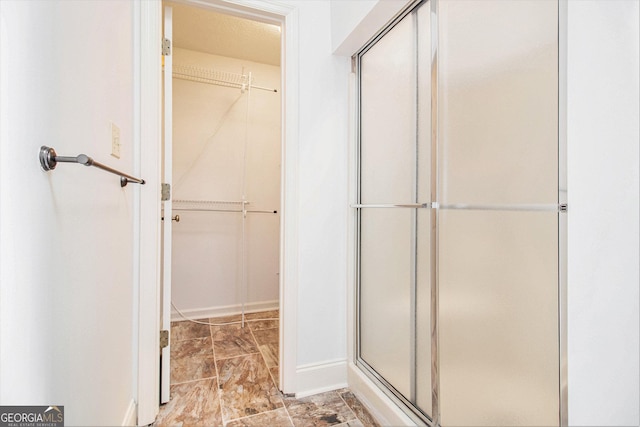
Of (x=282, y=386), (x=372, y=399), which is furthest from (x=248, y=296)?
(x=372, y=399)

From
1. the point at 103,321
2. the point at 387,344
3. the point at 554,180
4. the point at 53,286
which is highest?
the point at 554,180

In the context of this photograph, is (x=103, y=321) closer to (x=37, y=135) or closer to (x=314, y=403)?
(x=37, y=135)

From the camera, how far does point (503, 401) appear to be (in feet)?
2.99

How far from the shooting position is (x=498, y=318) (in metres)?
0.93

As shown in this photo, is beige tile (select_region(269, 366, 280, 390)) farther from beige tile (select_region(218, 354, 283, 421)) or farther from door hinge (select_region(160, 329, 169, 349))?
door hinge (select_region(160, 329, 169, 349))

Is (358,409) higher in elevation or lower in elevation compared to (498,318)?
lower

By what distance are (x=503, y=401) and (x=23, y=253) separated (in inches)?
49.0

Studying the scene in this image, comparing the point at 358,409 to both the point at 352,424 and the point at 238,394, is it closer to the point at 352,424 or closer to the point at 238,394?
the point at 352,424

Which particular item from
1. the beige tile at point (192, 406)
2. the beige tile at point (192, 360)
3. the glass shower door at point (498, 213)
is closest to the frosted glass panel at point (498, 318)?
the glass shower door at point (498, 213)

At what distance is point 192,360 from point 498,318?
1.95 meters

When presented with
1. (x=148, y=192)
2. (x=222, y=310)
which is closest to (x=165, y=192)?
(x=148, y=192)

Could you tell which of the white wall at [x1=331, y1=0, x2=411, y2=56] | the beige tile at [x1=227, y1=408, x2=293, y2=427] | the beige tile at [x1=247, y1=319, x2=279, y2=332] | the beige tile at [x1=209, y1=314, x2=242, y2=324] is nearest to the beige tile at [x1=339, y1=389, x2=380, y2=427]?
the beige tile at [x1=227, y1=408, x2=293, y2=427]

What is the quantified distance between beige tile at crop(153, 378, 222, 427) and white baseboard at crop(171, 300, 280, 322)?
1212 mm

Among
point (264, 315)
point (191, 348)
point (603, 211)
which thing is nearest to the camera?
point (603, 211)
